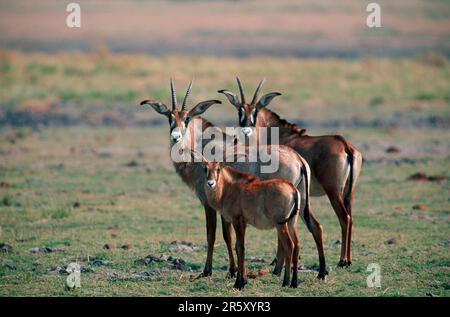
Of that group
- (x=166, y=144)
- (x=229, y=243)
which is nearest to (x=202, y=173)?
(x=229, y=243)

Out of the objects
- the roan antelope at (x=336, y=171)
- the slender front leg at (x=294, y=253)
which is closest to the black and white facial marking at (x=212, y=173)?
the slender front leg at (x=294, y=253)

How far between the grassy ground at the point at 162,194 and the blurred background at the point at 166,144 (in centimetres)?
5

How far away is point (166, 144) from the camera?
25969mm

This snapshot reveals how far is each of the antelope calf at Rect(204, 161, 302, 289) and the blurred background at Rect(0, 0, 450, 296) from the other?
47 centimetres

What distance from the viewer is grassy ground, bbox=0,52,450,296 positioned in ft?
39.2

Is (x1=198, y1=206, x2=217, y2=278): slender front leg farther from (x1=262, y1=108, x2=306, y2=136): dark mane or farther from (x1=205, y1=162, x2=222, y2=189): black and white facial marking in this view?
(x1=262, y1=108, x2=306, y2=136): dark mane

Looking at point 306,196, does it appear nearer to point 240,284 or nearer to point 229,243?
point 229,243

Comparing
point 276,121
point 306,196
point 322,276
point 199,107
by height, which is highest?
point 199,107

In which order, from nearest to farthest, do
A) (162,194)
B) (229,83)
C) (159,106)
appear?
(159,106) < (162,194) < (229,83)

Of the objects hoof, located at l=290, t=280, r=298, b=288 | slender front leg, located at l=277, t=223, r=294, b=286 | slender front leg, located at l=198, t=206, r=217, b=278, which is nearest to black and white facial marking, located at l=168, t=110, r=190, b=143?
slender front leg, located at l=198, t=206, r=217, b=278

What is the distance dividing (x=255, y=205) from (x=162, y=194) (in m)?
7.72
